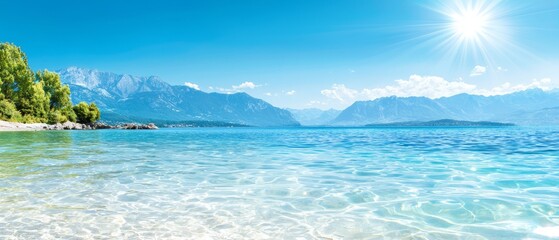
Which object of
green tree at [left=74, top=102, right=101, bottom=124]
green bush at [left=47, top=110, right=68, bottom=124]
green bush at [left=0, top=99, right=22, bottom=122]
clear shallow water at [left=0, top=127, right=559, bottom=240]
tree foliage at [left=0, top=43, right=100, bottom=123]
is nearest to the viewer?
clear shallow water at [left=0, top=127, right=559, bottom=240]

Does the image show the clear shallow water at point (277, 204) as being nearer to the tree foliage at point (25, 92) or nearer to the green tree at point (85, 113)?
the tree foliage at point (25, 92)

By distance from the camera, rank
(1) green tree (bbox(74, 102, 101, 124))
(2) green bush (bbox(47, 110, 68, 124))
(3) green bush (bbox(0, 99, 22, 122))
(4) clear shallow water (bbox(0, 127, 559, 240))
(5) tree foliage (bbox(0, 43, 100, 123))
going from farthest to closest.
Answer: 1. (1) green tree (bbox(74, 102, 101, 124))
2. (2) green bush (bbox(47, 110, 68, 124))
3. (5) tree foliage (bbox(0, 43, 100, 123))
4. (3) green bush (bbox(0, 99, 22, 122))
5. (4) clear shallow water (bbox(0, 127, 559, 240))

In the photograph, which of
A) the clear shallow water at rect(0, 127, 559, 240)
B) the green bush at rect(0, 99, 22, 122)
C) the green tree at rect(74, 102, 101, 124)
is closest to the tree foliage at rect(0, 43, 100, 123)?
the green bush at rect(0, 99, 22, 122)

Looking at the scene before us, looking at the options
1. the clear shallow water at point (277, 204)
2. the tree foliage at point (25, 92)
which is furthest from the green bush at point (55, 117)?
the clear shallow water at point (277, 204)

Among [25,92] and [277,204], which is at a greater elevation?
[25,92]

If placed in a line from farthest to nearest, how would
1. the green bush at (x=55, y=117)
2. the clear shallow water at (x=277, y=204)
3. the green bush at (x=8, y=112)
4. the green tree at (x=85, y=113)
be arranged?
the green tree at (x=85, y=113) → the green bush at (x=55, y=117) → the green bush at (x=8, y=112) → the clear shallow water at (x=277, y=204)

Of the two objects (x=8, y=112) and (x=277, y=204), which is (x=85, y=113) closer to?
(x=8, y=112)

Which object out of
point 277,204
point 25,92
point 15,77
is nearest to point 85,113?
point 25,92

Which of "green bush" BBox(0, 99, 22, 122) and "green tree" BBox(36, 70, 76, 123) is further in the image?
"green tree" BBox(36, 70, 76, 123)

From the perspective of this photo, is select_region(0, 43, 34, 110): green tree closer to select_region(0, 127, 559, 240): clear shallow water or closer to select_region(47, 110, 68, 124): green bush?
select_region(47, 110, 68, 124): green bush

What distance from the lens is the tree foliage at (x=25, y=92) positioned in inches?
3413

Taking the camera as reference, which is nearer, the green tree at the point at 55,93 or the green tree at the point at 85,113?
the green tree at the point at 55,93

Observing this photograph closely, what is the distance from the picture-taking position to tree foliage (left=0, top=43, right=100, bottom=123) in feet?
284

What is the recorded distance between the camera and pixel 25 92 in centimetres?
9206
